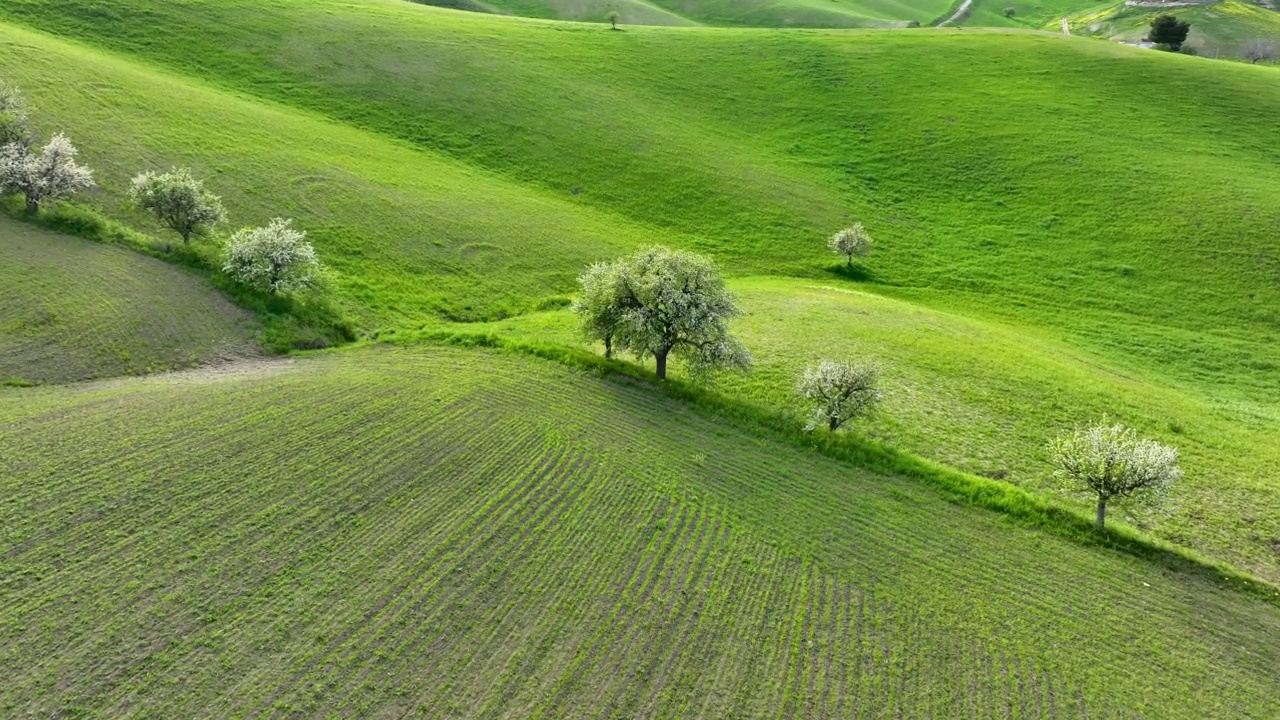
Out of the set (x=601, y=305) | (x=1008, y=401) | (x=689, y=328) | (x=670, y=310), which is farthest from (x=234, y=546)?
(x=1008, y=401)

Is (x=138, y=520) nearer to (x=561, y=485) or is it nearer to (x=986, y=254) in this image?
(x=561, y=485)

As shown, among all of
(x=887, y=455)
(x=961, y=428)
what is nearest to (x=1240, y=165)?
(x=961, y=428)

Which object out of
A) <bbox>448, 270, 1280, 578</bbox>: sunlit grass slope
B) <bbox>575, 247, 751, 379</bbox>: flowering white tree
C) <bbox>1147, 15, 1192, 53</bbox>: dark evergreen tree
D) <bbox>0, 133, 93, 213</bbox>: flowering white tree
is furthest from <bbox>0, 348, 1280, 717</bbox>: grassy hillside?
<bbox>1147, 15, 1192, 53</bbox>: dark evergreen tree

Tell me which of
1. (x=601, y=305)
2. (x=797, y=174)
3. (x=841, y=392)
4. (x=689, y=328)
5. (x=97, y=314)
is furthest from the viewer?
(x=797, y=174)

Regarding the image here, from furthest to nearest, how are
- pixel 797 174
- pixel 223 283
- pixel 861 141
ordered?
pixel 861 141, pixel 797 174, pixel 223 283

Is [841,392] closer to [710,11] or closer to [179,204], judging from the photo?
[179,204]

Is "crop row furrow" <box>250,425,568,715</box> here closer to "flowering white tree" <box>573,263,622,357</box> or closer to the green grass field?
the green grass field

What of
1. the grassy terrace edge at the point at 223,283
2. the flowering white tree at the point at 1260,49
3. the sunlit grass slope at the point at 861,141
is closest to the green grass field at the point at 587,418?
the sunlit grass slope at the point at 861,141
